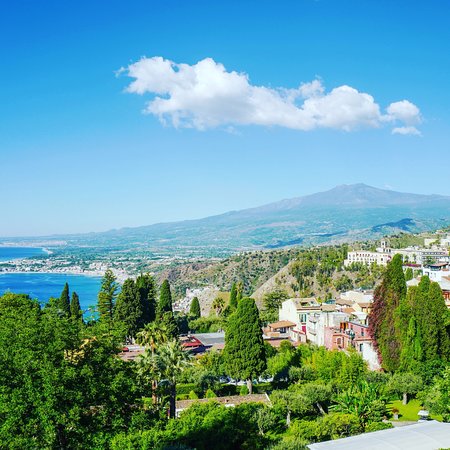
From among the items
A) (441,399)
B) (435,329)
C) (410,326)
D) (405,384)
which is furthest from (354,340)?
(441,399)

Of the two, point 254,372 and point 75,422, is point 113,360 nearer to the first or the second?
point 75,422

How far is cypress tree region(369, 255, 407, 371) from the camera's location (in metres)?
31.3

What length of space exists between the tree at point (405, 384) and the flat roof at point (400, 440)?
9639 mm

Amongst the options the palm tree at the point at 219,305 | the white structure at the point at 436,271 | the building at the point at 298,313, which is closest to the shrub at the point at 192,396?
the building at the point at 298,313

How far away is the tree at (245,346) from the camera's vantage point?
29.8 metres

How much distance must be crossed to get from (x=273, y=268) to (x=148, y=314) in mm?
63682

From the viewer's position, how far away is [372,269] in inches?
3191

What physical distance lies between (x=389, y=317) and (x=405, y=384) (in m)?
6.25

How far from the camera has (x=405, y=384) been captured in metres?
26.7

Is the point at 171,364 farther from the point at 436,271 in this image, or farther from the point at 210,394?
the point at 436,271

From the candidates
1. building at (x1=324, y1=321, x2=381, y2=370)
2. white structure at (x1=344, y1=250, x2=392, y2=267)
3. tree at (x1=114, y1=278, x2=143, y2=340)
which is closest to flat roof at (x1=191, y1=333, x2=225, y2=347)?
tree at (x1=114, y1=278, x2=143, y2=340)

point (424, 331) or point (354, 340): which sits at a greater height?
point (424, 331)

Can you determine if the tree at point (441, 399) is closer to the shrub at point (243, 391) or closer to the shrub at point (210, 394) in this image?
the shrub at point (243, 391)

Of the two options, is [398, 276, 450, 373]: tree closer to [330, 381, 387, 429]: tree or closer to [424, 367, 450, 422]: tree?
[330, 381, 387, 429]: tree
